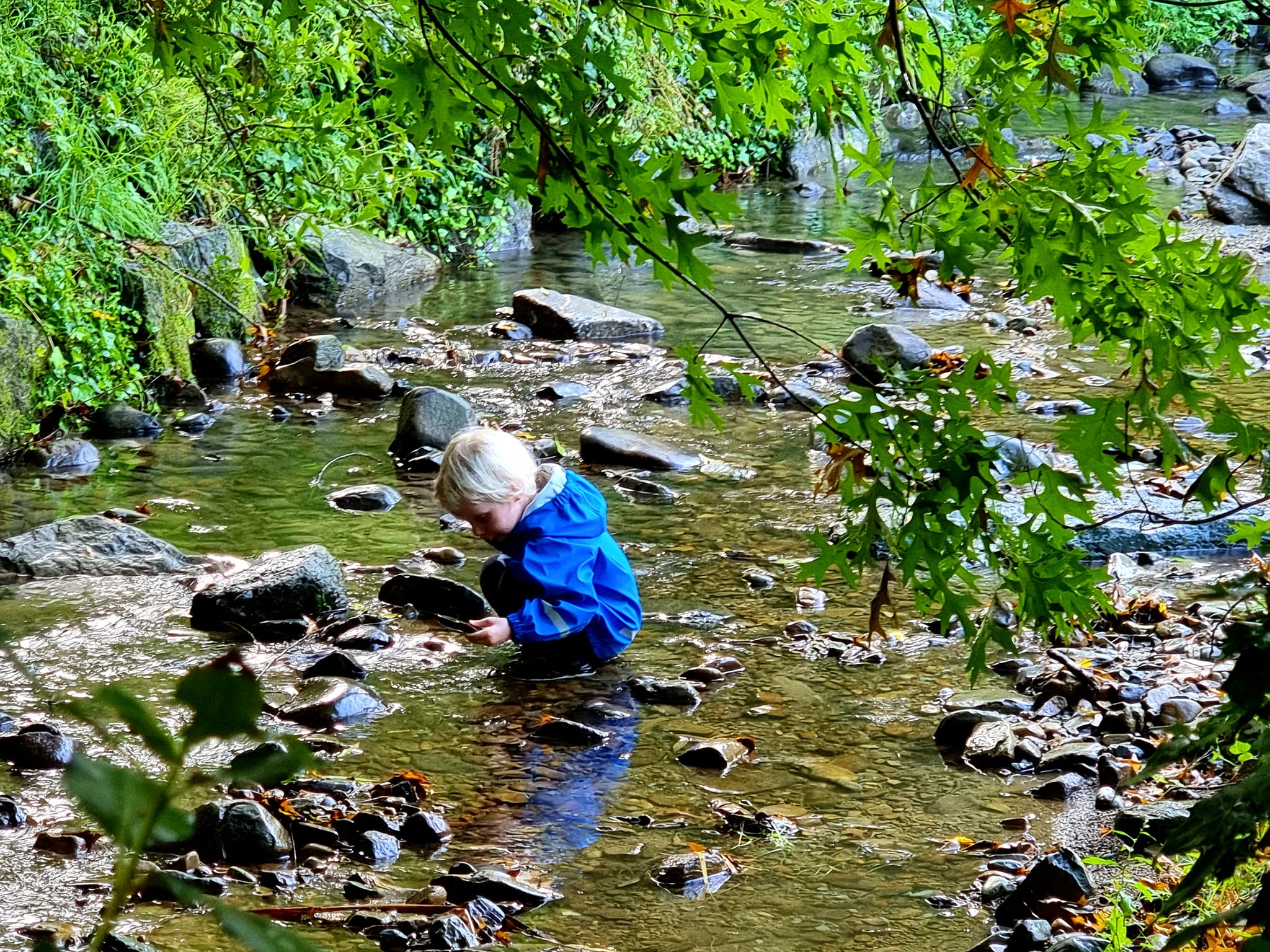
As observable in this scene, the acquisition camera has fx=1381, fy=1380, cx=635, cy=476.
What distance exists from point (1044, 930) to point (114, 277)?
713 cm

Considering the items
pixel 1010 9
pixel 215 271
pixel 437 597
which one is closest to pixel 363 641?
pixel 437 597

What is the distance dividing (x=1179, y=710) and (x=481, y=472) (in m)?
2.46

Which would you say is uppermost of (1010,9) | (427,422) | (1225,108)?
(1225,108)

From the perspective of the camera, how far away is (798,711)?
466 cm

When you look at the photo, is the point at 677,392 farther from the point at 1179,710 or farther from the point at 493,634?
the point at 1179,710

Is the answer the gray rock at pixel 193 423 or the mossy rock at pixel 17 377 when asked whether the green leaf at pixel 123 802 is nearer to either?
the mossy rock at pixel 17 377

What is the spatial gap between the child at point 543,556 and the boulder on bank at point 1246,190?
A: 10.5 metres

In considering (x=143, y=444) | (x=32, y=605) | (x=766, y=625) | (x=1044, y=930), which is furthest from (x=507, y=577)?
(x=143, y=444)

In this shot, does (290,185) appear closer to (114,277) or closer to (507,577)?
(114,277)

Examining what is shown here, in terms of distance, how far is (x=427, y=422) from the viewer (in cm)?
754

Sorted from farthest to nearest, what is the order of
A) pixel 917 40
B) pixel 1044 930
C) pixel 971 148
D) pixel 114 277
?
1. pixel 114 277
2. pixel 1044 930
3. pixel 917 40
4. pixel 971 148

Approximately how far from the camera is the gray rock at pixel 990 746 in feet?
13.8

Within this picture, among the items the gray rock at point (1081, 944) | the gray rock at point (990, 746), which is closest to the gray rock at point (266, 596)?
the gray rock at point (990, 746)

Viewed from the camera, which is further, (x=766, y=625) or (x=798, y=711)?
(x=766, y=625)
